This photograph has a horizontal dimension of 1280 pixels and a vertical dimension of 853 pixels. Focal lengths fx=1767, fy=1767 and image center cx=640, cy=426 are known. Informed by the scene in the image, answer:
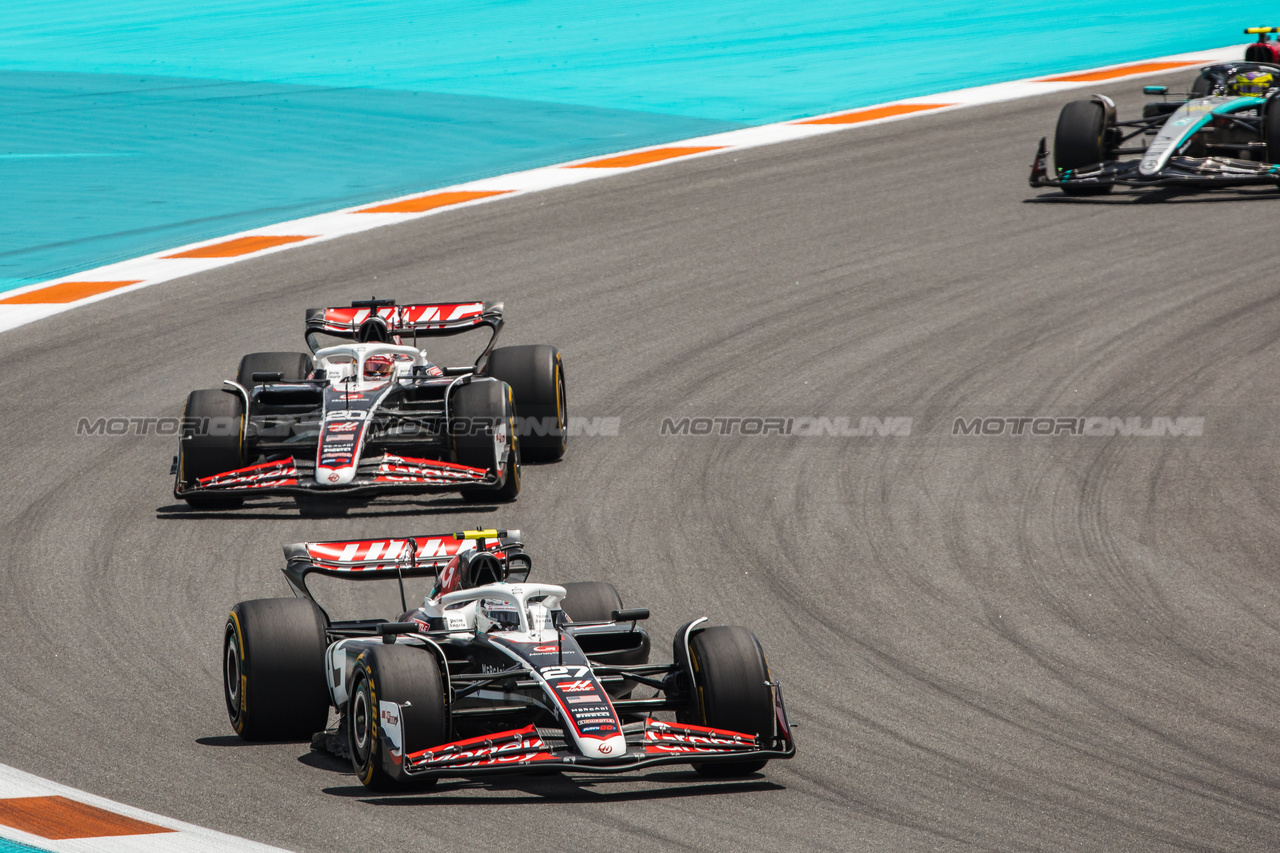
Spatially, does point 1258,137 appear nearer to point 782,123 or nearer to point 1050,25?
point 782,123

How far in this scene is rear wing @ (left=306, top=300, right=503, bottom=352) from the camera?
472 inches

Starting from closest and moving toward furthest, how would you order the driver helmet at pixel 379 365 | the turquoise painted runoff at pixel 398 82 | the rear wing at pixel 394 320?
the driver helmet at pixel 379 365 → the rear wing at pixel 394 320 → the turquoise painted runoff at pixel 398 82

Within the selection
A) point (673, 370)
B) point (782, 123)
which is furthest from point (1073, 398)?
point (782, 123)

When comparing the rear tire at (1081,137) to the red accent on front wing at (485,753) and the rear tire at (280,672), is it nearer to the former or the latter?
the rear tire at (280,672)

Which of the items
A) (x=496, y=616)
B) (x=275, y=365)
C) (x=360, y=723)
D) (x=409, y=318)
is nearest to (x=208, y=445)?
(x=275, y=365)

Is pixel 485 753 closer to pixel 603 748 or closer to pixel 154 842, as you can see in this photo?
pixel 603 748

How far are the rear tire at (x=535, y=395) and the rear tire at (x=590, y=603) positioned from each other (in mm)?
4086

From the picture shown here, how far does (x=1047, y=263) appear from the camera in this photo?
1653cm

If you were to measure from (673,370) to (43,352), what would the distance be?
17.5 ft

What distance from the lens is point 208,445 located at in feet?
35.8

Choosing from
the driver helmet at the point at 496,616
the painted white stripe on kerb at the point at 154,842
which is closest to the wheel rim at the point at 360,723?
the driver helmet at the point at 496,616

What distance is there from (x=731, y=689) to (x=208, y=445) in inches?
206

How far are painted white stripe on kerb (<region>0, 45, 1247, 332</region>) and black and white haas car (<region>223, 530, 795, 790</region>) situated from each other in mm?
9413

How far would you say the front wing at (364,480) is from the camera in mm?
10695
